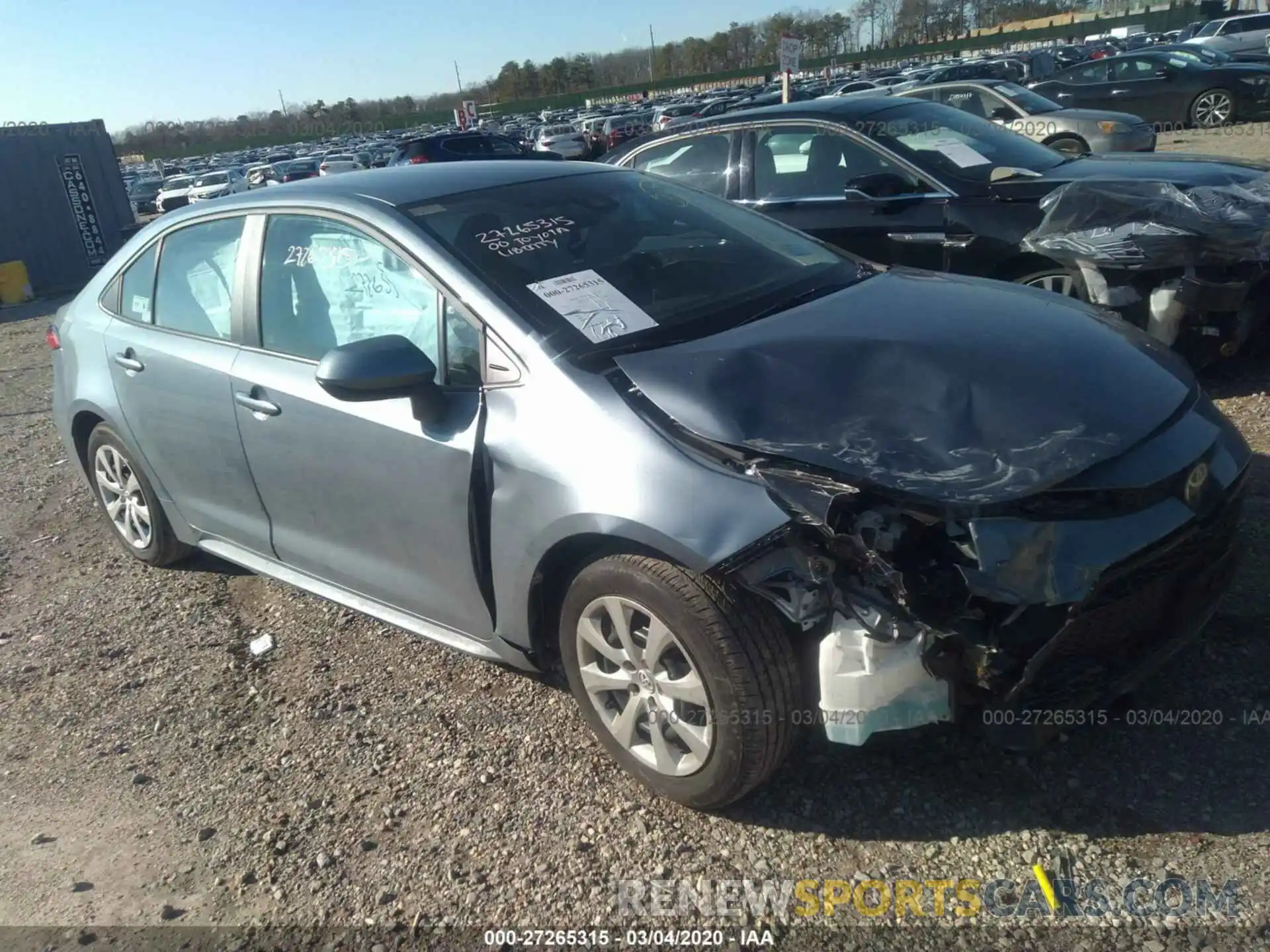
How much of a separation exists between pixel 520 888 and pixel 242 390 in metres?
2.01

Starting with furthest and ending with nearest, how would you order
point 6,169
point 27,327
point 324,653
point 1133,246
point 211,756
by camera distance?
point 6,169 < point 27,327 < point 1133,246 < point 324,653 < point 211,756

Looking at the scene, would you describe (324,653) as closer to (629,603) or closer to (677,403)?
(629,603)

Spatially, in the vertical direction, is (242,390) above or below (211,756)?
above

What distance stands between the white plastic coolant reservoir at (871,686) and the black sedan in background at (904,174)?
3.22m

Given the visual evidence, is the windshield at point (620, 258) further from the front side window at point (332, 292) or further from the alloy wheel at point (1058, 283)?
the alloy wheel at point (1058, 283)

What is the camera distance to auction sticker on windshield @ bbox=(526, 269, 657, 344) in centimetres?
283

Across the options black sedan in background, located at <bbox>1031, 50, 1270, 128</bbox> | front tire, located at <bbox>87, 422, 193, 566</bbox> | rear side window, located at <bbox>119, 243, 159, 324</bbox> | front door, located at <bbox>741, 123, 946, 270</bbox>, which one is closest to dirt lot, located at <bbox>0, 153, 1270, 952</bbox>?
front tire, located at <bbox>87, 422, 193, 566</bbox>

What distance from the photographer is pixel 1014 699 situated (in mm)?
2275

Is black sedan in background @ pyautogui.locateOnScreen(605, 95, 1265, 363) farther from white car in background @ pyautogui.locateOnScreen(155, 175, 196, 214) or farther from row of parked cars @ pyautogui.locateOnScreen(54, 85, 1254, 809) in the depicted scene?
white car in background @ pyautogui.locateOnScreen(155, 175, 196, 214)

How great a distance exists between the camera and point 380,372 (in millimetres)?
2719

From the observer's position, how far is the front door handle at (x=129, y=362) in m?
4.00

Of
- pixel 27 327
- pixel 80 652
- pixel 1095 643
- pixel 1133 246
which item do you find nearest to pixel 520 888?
pixel 1095 643

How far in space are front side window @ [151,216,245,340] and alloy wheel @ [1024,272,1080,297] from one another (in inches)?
153

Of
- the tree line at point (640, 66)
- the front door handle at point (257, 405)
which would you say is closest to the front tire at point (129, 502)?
the front door handle at point (257, 405)
